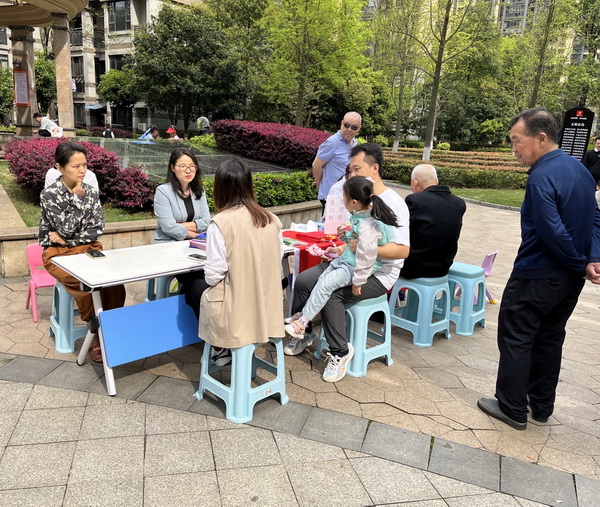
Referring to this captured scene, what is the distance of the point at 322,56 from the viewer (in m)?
19.3

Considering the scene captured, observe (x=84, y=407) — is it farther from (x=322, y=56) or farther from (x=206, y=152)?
(x=322, y=56)

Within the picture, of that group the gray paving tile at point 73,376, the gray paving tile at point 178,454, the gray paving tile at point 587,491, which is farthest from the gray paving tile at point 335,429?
the gray paving tile at point 73,376

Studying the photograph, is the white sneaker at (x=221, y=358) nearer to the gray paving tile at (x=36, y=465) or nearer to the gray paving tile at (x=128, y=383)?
the gray paving tile at (x=128, y=383)

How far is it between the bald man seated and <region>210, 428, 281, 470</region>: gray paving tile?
196cm

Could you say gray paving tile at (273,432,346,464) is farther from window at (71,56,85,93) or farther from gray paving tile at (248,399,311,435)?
window at (71,56,85,93)

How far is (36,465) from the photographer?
240cm

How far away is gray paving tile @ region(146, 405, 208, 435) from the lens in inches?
108

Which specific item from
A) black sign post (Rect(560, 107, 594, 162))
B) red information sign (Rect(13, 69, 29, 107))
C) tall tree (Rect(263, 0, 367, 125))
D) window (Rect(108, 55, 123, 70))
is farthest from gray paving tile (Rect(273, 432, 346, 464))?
window (Rect(108, 55, 123, 70))

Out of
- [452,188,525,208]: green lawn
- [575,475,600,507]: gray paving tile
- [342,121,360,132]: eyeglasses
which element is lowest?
[575,475,600,507]: gray paving tile

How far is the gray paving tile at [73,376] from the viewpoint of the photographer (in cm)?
316

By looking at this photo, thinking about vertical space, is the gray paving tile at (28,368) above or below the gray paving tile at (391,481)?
below

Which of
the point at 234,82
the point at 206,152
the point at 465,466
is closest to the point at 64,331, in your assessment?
the point at 465,466

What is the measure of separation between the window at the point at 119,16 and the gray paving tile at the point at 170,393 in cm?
3354

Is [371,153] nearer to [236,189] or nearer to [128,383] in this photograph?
[236,189]
